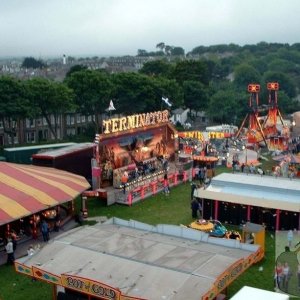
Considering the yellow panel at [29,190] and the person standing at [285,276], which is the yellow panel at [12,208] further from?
the person standing at [285,276]

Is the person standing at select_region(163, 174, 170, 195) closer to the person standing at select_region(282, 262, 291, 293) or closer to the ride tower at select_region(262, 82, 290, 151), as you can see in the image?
the person standing at select_region(282, 262, 291, 293)

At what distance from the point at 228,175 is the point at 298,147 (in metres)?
18.9

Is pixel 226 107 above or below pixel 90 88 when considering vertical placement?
below

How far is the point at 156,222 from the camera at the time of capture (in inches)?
986

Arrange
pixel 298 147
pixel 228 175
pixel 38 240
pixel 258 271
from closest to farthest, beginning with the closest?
pixel 258 271
pixel 38 240
pixel 228 175
pixel 298 147

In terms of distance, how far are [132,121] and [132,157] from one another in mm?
2693

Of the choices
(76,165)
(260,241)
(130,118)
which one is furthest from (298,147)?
(260,241)

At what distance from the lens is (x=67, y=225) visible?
80.5ft

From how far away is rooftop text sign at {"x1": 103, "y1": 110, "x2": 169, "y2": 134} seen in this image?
32.3 metres

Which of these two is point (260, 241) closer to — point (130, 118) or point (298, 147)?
point (130, 118)

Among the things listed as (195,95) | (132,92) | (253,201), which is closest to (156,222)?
(253,201)

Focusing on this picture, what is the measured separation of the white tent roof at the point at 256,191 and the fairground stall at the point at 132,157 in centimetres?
560

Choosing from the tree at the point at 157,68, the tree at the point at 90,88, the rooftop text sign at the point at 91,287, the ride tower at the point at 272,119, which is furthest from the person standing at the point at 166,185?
the tree at the point at 157,68

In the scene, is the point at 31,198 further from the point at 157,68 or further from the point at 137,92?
the point at 157,68
